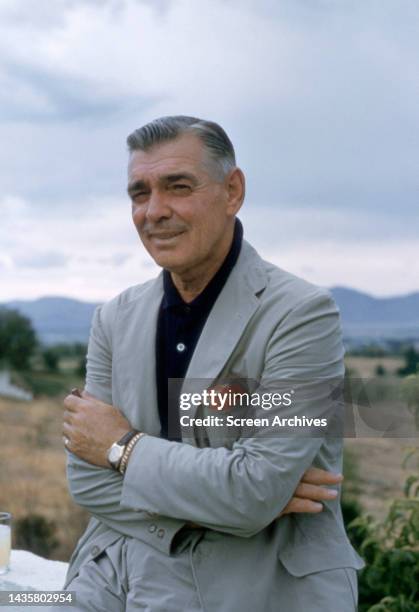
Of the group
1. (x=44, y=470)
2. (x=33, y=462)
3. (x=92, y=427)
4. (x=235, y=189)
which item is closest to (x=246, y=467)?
(x=92, y=427)

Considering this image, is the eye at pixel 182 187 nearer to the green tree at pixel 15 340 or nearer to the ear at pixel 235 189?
the ear at pixel 235 189

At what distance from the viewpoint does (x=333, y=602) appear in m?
2.05

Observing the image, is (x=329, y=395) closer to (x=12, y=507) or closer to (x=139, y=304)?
(x=139, y=304)

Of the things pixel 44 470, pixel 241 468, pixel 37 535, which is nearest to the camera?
pixel 241 468

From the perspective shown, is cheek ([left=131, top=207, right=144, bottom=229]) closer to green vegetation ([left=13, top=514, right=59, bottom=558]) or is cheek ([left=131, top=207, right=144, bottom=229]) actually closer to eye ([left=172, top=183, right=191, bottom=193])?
eye ([left=172, top=183, right=191, bottom=193])

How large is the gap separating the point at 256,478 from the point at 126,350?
0.52 meters

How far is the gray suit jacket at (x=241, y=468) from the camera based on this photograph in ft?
A: 6.50

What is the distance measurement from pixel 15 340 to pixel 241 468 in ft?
65.6

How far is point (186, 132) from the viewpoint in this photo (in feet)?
7.21

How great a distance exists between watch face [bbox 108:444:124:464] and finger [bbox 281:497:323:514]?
39 centimetres

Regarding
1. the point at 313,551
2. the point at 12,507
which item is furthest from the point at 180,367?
the point at 12,507

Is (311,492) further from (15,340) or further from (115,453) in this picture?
(15,340)

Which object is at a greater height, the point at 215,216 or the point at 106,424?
the point at 215,216

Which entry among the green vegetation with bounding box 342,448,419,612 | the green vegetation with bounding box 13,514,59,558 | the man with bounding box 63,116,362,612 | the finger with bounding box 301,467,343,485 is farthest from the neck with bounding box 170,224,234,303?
the green vegetation with bounding box 13,514,59,558
